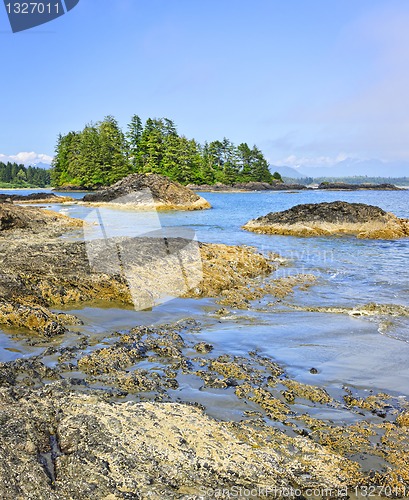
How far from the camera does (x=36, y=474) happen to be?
260cm

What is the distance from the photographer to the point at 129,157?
83.6m

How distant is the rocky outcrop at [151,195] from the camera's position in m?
42.3

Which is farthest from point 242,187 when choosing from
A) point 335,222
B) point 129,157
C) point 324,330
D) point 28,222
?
point 324,330

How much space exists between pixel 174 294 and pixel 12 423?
5.21 meters

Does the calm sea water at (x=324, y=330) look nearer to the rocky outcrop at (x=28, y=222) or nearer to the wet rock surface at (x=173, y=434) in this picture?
the wet rock surface at (x=173, y=434)

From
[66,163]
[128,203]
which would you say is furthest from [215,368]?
[66,163]

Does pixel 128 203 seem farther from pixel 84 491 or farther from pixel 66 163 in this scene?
pixel 66 163

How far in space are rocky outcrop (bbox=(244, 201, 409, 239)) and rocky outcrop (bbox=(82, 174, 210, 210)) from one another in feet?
68.4

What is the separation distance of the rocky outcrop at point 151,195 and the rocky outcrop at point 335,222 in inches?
820

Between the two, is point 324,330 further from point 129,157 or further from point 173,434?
point 129,157

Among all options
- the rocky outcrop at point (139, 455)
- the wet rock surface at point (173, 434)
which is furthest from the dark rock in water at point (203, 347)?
the rocky outcrop at point (139, 455)

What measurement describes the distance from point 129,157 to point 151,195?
43.7m

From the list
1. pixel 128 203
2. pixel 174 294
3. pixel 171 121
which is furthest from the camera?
pixel 171 121

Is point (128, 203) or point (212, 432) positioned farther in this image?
point (128, 203)
